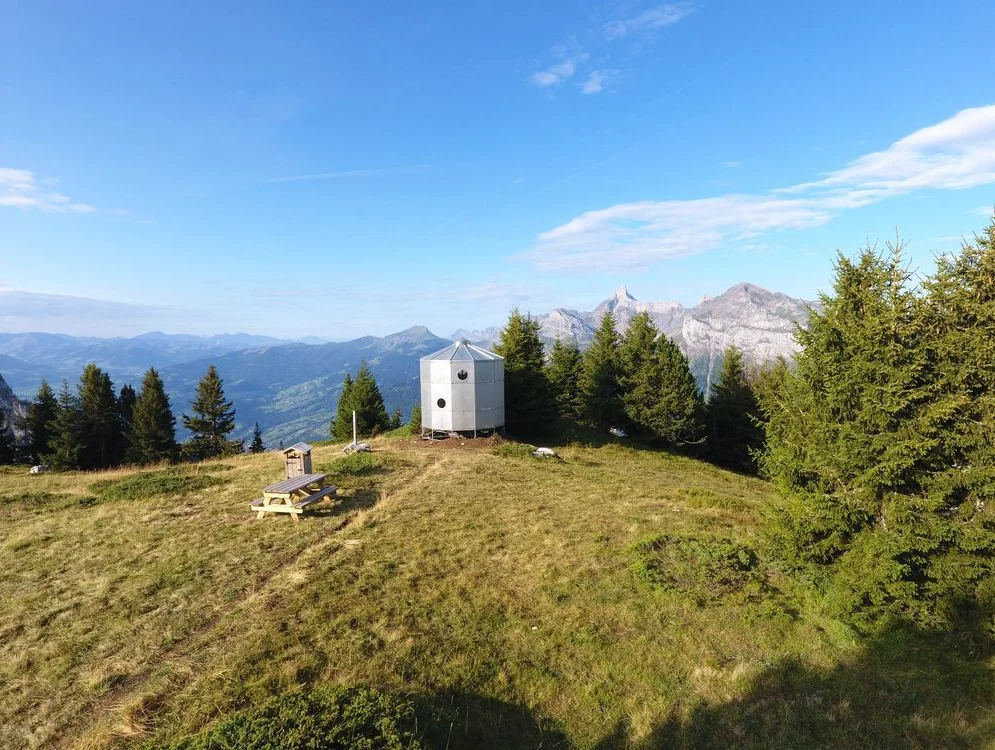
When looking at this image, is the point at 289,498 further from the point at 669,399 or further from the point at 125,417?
the point at 125,417

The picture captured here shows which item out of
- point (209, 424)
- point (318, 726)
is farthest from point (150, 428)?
point (318, 726)

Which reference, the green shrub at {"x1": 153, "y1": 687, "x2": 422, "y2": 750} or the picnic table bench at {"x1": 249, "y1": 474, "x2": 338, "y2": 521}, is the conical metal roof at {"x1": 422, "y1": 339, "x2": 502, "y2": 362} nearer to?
the picnic table bench at {"x1": 249, "y1": 474, "x2": 338, "y2": 521}

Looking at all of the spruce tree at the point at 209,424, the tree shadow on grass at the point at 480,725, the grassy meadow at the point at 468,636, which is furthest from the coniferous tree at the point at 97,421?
the tree shadow on grass at the point at 480,725

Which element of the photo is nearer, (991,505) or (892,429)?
(991,505)

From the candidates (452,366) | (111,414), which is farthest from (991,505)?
(111,414)

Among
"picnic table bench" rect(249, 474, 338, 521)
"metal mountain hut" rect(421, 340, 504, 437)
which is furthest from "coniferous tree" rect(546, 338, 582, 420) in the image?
"picnic table bench" rect(249, 474, 338, 521)

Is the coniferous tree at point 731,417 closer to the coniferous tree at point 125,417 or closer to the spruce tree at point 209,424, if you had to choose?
the spruce tree at point 209,424

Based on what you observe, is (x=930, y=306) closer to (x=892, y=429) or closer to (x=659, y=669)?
(x=892, y=429)
